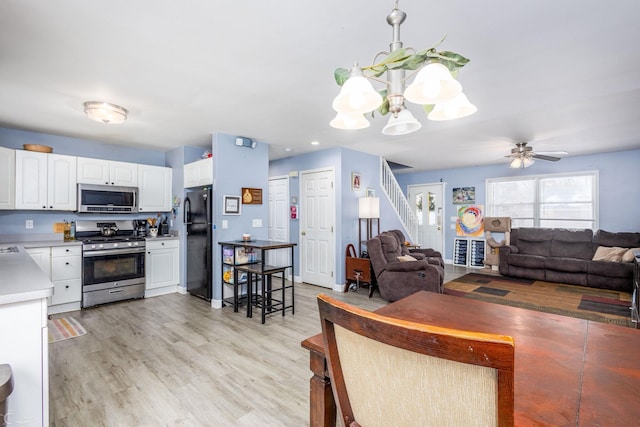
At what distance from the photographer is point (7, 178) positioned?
12.3 feet

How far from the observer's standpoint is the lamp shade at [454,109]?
1466mm

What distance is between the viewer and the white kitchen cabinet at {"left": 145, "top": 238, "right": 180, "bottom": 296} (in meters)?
4.61

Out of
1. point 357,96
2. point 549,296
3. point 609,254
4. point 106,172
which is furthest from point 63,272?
point 609,254

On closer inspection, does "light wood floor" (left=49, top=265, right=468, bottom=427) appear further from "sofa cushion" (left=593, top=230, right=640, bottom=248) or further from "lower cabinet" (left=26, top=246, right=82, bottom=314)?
"sofa cushion" (left=593, top=230, right=640, bottom=248)

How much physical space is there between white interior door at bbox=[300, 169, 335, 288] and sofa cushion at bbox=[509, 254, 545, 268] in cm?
373

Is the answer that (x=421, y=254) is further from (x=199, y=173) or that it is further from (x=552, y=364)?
(x=552, y=364)

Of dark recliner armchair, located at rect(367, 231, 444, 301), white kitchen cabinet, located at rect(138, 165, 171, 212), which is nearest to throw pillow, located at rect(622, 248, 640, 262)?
dark recliner armchair, located at rect(367, 231, 444, 301)

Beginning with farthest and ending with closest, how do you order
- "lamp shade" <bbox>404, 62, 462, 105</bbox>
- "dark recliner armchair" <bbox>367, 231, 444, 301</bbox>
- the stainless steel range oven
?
1. "dark recliner armchair" <bbox>367, 231, 444, 301</bbox>
2. the stainless steel range oven
3. "lamp shade" <bbox>404, 62, 462, 105</bbox>

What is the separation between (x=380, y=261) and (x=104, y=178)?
432 centimetres

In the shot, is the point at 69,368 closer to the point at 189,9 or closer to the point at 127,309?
the point at 127,309

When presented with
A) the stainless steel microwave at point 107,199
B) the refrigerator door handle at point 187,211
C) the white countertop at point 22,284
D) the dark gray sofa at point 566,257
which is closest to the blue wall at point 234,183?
the refrigerator door handle at point 187,211

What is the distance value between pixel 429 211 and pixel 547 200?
8.33 feet

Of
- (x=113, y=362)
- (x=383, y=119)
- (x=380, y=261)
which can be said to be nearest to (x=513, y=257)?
(x=380, y=261)

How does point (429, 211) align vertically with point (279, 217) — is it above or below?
above
